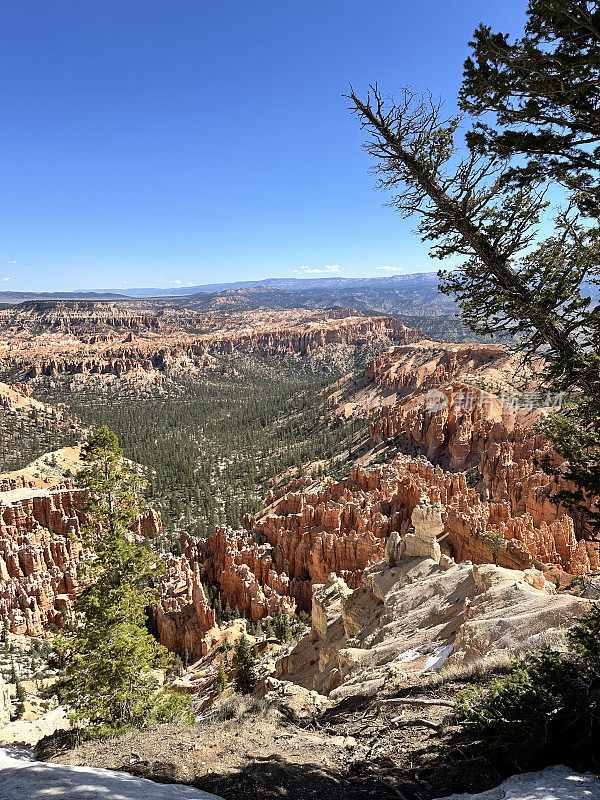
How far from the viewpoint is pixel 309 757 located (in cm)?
714

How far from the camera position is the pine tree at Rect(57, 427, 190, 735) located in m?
10.4

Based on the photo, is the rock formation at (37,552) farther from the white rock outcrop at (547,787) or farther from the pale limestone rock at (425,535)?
the white rock outcrop at (547,787)

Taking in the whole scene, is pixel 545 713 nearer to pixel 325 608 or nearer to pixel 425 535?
pixel 425 535

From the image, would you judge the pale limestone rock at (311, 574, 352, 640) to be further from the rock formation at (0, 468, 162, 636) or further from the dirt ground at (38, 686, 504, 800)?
the rock formation at (0, 468, 162, 636)

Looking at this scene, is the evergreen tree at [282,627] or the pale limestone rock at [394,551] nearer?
the pale limestone rock at [394,551]

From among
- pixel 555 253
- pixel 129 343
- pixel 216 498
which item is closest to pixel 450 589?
pixel 555 253

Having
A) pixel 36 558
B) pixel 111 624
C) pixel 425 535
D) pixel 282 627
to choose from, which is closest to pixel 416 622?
pixel 425 535

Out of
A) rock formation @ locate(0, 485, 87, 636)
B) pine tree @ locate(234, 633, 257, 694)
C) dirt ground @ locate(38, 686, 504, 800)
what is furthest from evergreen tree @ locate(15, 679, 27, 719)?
dirt ground @ locate(38, 686, 504, 800)

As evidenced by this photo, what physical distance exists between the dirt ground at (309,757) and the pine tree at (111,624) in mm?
1505

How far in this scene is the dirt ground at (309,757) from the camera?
570 centimetres

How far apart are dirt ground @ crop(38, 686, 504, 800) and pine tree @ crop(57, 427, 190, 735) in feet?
4.94

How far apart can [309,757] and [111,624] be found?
6128 millimetres

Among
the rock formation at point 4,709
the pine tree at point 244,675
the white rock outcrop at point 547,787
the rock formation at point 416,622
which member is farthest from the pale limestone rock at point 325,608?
the white rock outcrop at point 547,787

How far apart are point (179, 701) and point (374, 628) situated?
10020mm
